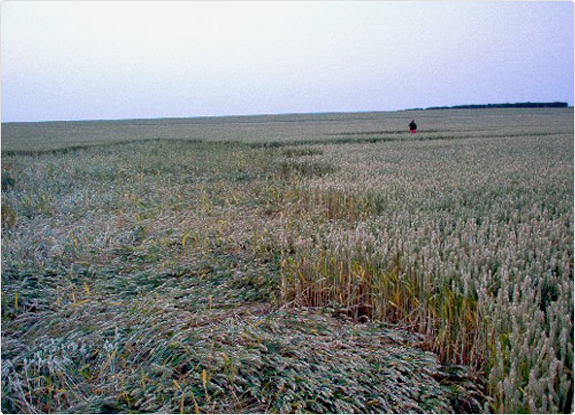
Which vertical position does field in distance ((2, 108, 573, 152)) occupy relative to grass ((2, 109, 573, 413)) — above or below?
above

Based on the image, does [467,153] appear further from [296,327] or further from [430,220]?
[296,327]

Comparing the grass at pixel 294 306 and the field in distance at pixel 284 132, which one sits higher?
the field in distance at pixel 284 132

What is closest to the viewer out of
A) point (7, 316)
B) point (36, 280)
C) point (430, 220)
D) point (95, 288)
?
point (7, 316)

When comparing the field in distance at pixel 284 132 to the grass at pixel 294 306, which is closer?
the grass at pixel 294 306

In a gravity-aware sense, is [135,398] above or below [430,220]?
below

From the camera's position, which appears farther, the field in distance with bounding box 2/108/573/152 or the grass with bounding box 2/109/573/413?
the field in distance with bounding box 2/108/573/152

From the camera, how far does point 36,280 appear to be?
393 cm

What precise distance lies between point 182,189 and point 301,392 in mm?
6151

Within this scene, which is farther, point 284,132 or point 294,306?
point 284,132

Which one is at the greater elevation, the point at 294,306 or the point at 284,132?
the point at 284,132

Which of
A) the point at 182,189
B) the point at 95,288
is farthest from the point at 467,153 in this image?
the point at 95,288

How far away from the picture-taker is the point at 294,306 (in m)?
3.50

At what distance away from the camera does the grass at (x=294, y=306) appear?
7.64ft

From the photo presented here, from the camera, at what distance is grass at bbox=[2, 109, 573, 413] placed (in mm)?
2330
